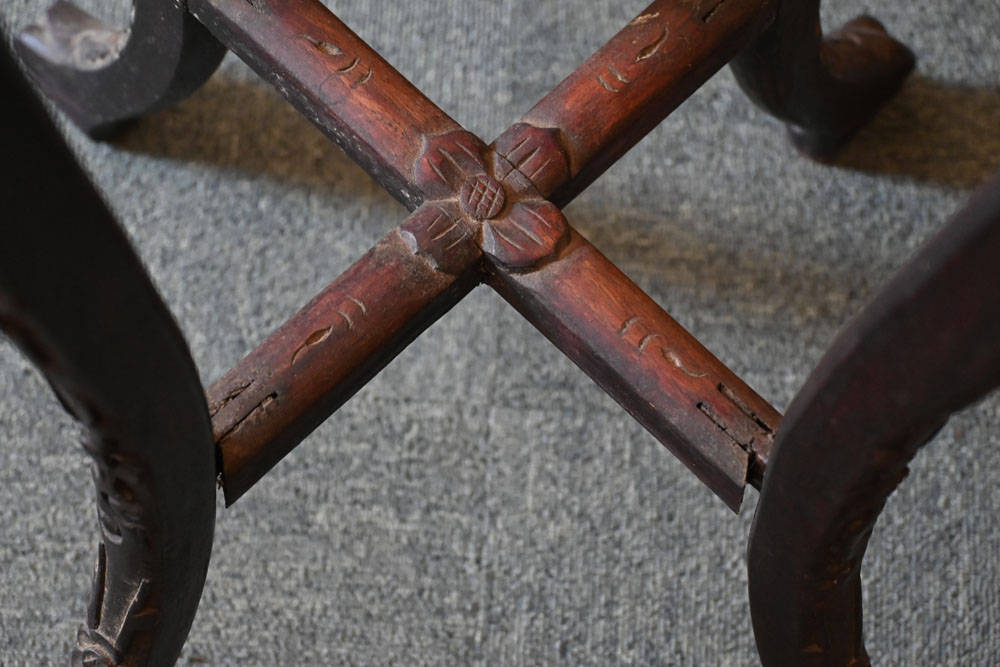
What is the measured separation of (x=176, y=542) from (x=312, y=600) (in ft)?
0.81

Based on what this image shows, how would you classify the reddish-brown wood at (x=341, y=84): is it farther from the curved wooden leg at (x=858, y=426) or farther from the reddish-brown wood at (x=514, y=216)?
the curved wooden leg at (x=858, y=426)

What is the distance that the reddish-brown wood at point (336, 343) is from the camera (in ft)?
1.80

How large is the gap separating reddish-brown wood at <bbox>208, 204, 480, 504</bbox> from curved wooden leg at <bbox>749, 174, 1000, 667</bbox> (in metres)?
0.18

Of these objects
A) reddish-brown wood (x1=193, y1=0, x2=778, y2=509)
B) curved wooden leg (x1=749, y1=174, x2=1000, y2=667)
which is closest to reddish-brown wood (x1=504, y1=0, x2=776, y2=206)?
reddish-brown wood (x1=193, y1=0, x2=778, y2=509)

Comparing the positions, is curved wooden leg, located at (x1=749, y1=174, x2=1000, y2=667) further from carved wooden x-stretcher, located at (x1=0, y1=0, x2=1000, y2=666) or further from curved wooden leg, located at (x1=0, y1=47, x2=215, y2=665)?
curved wooden leg, located at (x1=0, y1=47, x2=215, y2=665)

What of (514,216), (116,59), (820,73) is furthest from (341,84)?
(820,73)

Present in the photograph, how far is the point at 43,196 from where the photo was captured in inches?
14.5

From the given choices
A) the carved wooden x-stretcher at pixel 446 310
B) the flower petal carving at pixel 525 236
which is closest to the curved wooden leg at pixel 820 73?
the carved wooden x-stretcher at pixel 446 310

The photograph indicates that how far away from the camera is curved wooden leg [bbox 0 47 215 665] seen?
37cm

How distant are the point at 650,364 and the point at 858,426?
141 millimetres

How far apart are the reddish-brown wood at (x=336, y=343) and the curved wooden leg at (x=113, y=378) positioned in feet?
0.11

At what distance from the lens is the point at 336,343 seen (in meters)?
0.57

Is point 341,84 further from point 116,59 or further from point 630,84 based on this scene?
point 116,59

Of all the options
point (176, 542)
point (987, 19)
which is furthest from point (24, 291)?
point (987, 19)
